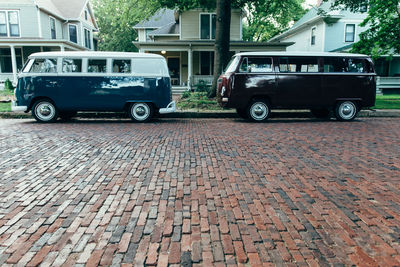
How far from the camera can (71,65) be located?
10414 mm

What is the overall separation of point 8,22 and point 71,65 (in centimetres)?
2076

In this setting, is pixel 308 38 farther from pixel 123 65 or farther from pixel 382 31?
pixel 123 65

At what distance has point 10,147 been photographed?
6.56 metres

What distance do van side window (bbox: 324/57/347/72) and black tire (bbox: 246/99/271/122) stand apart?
2499 millimetres

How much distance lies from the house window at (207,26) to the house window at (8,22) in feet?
51.2

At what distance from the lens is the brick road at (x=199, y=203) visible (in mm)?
2684

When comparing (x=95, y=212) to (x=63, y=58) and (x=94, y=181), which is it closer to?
(x=94, y=181)

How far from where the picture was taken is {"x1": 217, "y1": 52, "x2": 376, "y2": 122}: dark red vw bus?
10.7m

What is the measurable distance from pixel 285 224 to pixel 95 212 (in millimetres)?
A: 2068

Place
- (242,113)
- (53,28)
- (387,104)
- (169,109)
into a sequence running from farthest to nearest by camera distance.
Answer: (53,28)
(387,104)
(242,113)
(169,109)

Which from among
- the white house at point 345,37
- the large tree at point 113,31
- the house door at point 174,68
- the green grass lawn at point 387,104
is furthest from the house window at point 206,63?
the large tree at point 113,31

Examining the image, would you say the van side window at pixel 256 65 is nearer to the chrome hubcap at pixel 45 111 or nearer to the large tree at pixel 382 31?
the chrome hubcap at pixel 45 111

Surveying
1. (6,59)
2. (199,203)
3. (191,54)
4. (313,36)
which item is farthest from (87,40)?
(199,203)

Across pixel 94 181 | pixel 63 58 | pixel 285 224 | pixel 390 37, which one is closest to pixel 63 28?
pixel 63 58
